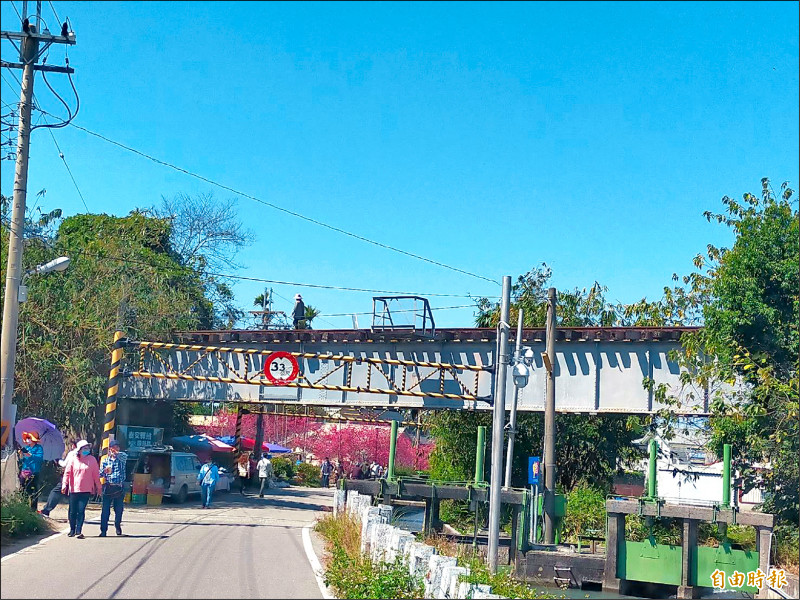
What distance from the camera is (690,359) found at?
980 inches

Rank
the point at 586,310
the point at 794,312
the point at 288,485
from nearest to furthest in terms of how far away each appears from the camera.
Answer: the point at 794,312 → the point at 586,310 → the point at 288,485

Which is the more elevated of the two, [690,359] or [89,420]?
[690,359]

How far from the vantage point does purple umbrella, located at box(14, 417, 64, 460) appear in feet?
66.7

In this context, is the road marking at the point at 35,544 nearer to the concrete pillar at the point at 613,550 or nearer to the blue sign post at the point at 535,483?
the blue sign post at the point at 535,483

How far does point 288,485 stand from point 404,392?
22.6 metres

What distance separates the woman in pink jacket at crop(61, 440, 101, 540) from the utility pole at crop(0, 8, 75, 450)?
5.44 feet

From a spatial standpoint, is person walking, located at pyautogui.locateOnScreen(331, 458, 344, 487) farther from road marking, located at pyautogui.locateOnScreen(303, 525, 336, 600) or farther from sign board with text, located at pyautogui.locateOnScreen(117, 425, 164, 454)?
road marking, located at pyautogui.locateOnScreen(303, 525, 336, 600)

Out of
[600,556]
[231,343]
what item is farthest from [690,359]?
[231,343]

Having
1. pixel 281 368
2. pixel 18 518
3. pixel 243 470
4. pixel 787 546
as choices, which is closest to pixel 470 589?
pixel 18 518

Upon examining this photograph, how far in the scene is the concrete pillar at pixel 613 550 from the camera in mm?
23234

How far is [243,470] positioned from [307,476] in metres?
10.2

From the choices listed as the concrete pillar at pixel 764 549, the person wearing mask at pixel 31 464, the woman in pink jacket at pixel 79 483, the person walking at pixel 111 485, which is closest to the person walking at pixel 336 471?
the concrete pillar at pixel 764 549

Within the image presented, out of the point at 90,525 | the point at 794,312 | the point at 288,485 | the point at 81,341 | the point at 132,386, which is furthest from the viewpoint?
the point at 288,485

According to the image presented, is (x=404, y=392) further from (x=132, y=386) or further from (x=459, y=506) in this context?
(x=132, y=386)
